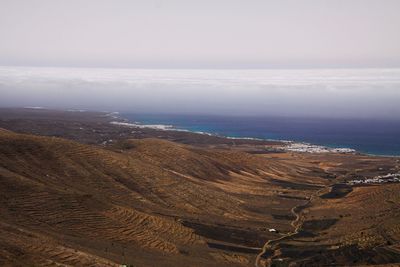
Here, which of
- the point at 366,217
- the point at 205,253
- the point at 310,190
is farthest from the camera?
the point at 310,190

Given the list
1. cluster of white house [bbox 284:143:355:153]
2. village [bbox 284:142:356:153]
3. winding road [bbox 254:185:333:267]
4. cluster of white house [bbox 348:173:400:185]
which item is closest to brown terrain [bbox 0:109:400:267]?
winding road [bbox 254:185:333:267]

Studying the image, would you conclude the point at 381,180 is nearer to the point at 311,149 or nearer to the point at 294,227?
the point at 294,227

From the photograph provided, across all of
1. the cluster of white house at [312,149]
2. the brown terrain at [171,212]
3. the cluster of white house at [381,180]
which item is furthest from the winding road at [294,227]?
the cluster of white house at [312,149]

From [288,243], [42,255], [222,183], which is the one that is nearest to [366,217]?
[288,243]

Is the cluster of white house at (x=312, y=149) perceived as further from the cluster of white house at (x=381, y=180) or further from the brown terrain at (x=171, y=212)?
the brown terrain at (x=171, y=212)

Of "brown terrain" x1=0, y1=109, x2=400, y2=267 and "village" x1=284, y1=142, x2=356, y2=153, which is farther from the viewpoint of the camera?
"village" x1=284, y1=142, x2=356, y2=153

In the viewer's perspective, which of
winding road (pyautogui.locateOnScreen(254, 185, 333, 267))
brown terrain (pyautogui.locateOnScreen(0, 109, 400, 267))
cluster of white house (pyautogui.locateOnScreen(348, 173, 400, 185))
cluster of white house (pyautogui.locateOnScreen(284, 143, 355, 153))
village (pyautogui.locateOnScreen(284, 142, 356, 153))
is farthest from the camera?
cluster of white house (pyautogui.locateOnScreen(284, 143, 355, 153))

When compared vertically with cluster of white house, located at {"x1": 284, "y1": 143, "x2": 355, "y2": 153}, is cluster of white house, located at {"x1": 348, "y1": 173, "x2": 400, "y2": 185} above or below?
below

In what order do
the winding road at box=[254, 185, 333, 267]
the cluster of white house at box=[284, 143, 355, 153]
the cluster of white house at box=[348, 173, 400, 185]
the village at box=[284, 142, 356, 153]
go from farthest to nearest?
1. the cluster of white house at box=[284, 143, 355, 153]
2. the village at box=[284, 142, 356, 153]
3. the cluster of white house at box=[348, 173, 400, 185]
4. the winding road at box=[254, 185, 333, 267]

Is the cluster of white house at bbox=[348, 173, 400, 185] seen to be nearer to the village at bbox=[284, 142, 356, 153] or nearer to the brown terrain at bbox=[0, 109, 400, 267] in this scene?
the brown terrain at bbox=[0, 109, 400, 267]

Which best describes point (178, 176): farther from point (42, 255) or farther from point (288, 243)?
point (42, 255)
